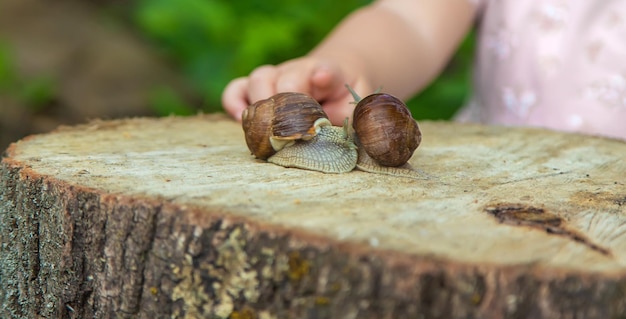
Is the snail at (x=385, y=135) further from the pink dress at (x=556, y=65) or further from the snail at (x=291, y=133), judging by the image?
the pink dress at (x=556, y=65)

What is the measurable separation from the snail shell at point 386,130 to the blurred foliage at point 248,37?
2.28 m

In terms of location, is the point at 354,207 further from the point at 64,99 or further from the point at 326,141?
the point at 64,99

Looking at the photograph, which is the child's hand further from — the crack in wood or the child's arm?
the crack in wood

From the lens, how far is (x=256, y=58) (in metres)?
3.69

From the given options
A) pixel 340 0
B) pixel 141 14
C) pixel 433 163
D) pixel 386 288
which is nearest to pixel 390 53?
pixel 433 163

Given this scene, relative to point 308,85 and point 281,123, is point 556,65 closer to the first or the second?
point 308,85

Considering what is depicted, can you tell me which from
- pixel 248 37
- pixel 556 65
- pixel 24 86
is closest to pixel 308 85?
Result: pixel 556 65

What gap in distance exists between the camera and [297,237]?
94 centimetres

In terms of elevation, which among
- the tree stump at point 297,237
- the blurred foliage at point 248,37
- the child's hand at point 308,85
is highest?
the blurred foliage at point 248,37

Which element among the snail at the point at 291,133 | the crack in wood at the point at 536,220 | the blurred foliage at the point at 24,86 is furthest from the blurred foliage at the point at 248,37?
the crack in wood at the point at 536,220

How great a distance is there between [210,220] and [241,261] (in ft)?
0.23

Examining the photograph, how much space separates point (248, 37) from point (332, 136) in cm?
237

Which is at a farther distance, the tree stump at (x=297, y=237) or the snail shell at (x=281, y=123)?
the snail shell at (x=281, y=123)

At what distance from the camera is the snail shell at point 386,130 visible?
1.30 m
